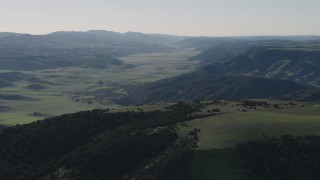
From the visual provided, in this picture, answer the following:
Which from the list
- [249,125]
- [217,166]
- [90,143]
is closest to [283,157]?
[217,166]

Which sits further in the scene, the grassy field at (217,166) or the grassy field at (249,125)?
the grassy field at (249,125)

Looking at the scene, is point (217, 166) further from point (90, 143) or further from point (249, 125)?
point (90, 143)

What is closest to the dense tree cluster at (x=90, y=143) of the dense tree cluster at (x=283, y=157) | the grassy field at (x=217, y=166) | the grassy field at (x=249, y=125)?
the grassy field at (x=249, y=125)

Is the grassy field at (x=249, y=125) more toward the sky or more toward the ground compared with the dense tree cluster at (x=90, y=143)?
more toward the sky

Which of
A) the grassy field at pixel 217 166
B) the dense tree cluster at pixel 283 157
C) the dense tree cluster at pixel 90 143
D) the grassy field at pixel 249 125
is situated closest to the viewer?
the grassy field at pixel 217 166

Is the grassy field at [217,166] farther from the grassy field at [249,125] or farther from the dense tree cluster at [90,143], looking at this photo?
the dense tree cluster at [90,143]

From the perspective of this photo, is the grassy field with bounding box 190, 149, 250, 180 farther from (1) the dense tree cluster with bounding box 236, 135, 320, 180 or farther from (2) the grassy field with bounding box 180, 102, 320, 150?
(2) the grassy field with bounding box 180, 102, 320, 150

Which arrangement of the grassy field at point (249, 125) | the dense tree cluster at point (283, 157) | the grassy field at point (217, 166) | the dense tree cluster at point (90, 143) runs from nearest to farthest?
the grassy field at point (217, 166) < the dense tree cluster at point (283, 157) < the dense tree cluster at point (90, 143) < the grassy field at point (249, 125)

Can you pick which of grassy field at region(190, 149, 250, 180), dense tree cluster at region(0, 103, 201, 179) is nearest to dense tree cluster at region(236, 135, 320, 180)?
grassy field at region(190, 149, 250, 180)
